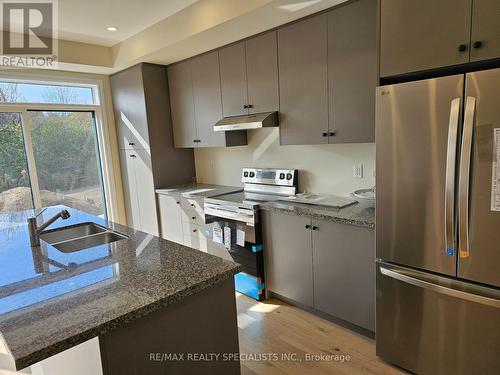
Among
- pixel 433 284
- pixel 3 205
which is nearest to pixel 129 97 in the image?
pixel 3 205

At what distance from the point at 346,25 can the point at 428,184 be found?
1292mm

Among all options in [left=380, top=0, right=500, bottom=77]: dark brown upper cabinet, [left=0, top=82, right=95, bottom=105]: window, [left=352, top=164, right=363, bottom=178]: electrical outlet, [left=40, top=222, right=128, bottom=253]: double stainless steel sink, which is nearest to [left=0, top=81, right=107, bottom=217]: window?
[left=0, top=82, right=95, bottom=105]: window

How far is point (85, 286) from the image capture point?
1.28 m

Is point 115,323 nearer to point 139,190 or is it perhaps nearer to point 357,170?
point 357,170

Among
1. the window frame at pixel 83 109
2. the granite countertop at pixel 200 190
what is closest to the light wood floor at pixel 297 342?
the granite countertop at pixel 200 190

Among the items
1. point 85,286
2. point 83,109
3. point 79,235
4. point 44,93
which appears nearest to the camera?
point 85,286

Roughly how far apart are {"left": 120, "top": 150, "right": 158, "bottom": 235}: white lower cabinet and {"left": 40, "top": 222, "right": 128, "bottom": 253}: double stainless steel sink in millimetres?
1648

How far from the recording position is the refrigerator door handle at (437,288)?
1563mm

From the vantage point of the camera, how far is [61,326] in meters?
1.01

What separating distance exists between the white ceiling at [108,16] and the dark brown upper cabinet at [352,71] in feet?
4.22

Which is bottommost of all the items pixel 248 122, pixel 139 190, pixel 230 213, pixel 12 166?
pixel 230 213

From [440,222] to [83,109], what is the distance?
161 inches

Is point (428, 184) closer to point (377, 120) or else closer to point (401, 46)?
point (377, 120)

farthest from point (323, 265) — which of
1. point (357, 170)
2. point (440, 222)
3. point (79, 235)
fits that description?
point (79, 235)
